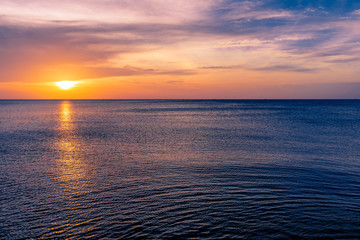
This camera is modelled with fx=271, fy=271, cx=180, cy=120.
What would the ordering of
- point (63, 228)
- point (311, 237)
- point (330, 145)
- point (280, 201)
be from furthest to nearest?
point (330, 145) → point (280, 201) → point (63, 228) → point (311, 237)

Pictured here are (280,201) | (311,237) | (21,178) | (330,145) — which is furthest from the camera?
(330,145)

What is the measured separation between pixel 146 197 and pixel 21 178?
12.2m

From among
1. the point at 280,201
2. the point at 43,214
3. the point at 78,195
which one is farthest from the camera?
the point at 78,195

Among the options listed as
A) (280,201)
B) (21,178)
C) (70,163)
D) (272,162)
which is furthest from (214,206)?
(70,163)

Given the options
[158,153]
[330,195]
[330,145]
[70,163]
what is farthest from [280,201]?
[330,145]

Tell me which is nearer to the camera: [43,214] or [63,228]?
[63,228]

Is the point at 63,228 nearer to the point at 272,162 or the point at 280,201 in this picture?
the point at 280,201

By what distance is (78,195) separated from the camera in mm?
19328

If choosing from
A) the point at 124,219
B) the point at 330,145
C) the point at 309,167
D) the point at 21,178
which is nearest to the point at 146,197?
the point at 124,219

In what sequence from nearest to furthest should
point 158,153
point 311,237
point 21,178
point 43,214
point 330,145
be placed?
1. point 311,237
2. point 43,214
3. point 21,178
4. point 158,153
5. point 330,145

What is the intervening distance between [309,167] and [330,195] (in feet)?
27.9

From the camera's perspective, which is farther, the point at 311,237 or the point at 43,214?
the point at 43,214

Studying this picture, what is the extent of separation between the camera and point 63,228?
14344 mm

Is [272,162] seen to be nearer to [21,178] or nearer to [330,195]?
[330,195]
